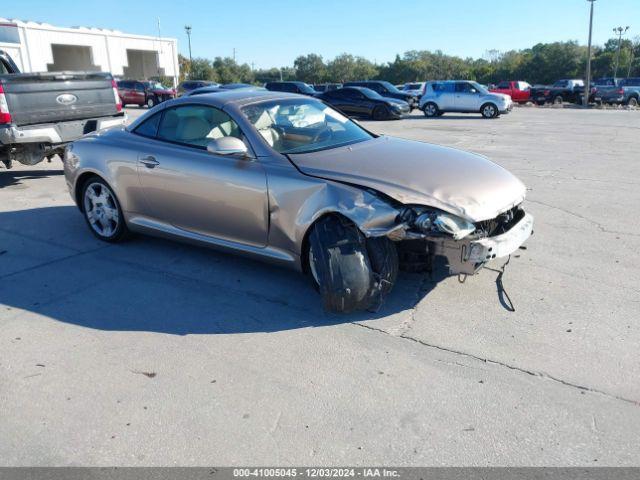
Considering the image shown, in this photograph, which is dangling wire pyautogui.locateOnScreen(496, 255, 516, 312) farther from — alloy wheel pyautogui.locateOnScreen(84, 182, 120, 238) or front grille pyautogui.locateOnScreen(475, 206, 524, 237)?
alloy wheel pyautogui.locateOnScreen(84, 182, 120, 238)

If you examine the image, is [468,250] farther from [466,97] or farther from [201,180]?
[466,97]

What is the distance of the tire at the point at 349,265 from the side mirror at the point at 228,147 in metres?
0.92

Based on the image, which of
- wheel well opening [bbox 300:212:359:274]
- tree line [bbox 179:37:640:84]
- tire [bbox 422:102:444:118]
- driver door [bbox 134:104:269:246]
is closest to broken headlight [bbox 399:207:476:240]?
wheel well opening [bbox 300:212:359:274]

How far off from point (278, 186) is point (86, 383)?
6.39 ft

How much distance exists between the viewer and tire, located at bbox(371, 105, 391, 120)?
23.0 meters

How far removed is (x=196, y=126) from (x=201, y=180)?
0.62 metres

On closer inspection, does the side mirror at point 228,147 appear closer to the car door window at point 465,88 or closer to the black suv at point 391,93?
the car door window at point 465,88

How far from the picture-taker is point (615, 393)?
3049 millimetres

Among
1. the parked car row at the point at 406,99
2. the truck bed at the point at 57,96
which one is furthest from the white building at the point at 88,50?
the truck bed at the point at 57,96

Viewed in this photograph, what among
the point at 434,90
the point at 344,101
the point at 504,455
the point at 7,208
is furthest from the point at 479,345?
the point at 434,90

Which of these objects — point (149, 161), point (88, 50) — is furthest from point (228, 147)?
point (88, 50)

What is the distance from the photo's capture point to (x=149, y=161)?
510cm

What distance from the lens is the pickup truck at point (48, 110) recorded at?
7.86 meters

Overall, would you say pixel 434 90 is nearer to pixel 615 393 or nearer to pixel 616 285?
pixel 616 285
